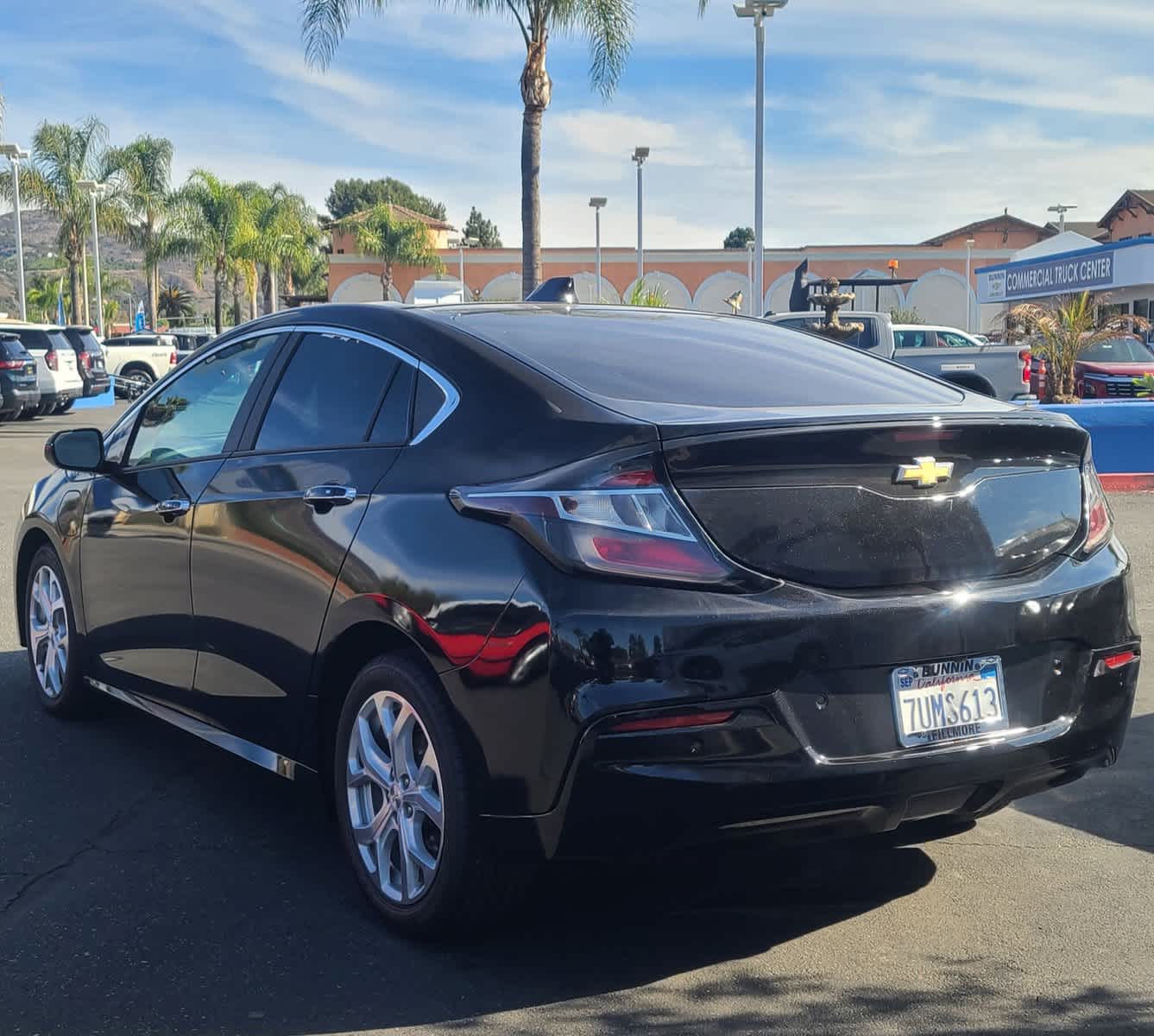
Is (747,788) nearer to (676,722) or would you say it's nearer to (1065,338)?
(676,722)

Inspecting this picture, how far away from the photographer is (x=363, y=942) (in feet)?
12.5

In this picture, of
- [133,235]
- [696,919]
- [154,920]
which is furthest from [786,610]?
[133,235]

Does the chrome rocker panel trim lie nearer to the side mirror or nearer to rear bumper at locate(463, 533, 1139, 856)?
the side mirror

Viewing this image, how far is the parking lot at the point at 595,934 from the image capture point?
3.40m

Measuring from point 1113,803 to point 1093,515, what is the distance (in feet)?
4.71

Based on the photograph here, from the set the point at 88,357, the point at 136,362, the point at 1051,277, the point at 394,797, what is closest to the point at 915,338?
the point at 88,357

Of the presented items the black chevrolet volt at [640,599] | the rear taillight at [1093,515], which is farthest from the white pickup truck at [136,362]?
the rear taillight at [1093,515]

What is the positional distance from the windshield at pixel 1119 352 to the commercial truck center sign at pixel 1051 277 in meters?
12.4

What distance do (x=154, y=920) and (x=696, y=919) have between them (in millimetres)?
1444

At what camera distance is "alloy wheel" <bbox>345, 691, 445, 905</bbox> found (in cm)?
369

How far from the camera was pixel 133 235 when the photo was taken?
6078cm

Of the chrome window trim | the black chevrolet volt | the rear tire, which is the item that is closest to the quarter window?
the chrome window trim

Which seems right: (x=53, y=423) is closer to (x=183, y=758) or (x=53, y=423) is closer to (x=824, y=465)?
(x=183, y=758)

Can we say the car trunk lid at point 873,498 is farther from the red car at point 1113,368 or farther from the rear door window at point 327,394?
the red car at point 1113,368
